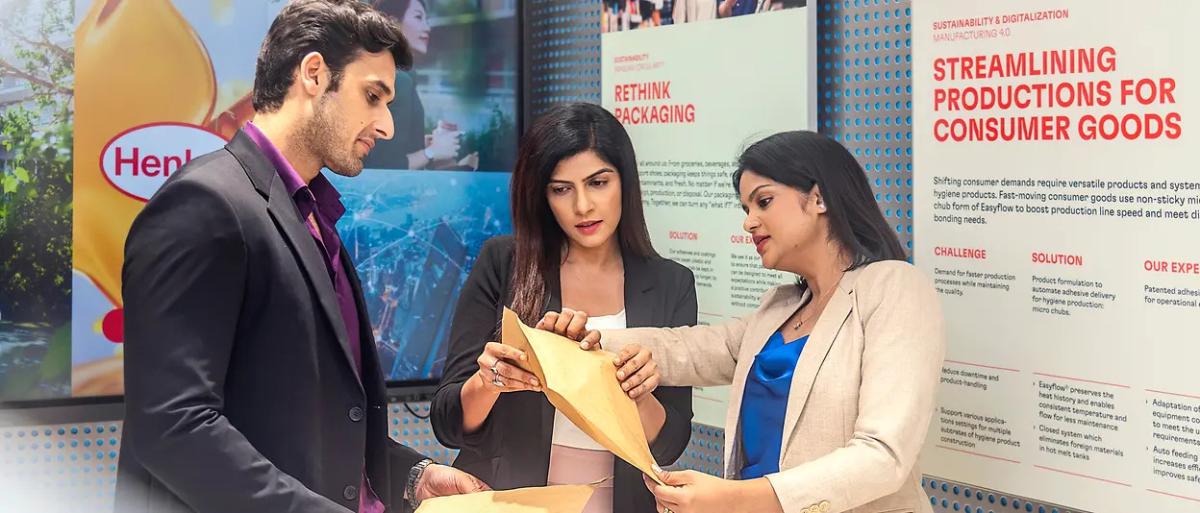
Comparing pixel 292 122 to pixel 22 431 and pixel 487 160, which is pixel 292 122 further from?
pixel 487 160

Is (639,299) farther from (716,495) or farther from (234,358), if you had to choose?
(234,358)

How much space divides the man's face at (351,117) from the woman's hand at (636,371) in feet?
2.17

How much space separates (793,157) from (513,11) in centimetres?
207

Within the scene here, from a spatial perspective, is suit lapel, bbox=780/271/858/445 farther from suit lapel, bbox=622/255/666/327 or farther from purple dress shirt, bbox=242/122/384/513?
purple dress shirt, bbox=242/122/384/513

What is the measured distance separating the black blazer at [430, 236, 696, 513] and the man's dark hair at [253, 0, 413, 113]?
87 centimetres

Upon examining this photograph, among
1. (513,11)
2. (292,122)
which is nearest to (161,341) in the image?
(292,122)

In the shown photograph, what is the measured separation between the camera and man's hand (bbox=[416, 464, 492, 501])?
6.44ft

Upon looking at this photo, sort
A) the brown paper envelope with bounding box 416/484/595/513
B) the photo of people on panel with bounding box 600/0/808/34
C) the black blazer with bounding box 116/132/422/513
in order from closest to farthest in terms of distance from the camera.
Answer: the black blazer with bounding box 116/132/422/513 → the brown paper envelope with bounding box 416/484/595/513 → the photo of people on panel with bounding box 600/0/808/34

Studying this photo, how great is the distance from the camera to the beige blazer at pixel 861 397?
1.80m

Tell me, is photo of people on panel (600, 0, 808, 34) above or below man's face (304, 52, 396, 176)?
above

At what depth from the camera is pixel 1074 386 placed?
2.24m

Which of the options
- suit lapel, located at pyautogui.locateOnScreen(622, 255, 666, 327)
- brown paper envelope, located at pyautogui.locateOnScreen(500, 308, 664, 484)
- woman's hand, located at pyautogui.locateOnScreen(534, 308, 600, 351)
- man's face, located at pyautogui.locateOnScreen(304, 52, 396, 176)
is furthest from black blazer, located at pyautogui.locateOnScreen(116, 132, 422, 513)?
suit lapel, located at pyautogui.locateOnScreen(622, 255, 666, 327)

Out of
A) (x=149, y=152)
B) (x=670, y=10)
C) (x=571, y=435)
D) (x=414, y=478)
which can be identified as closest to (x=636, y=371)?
(x=571, y=435)

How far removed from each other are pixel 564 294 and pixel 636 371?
450 millimetres
